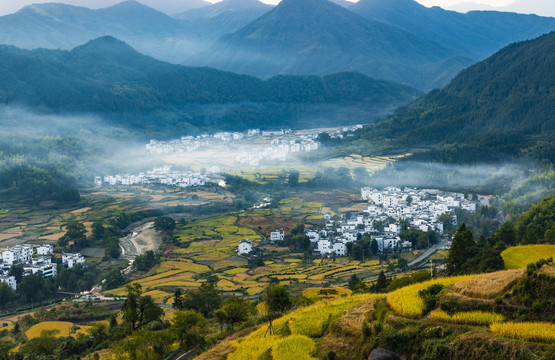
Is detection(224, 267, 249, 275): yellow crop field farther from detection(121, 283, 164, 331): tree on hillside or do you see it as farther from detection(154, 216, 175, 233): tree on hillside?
detection(154, 216, 175, 233): tree on hillside

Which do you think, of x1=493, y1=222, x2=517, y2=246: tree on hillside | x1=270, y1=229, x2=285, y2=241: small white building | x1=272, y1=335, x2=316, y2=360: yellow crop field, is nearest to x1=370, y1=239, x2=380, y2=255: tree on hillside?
x1=270, y1=229, x2=285, y2=241: small white building

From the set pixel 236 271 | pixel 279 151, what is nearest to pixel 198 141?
pixel 279 151

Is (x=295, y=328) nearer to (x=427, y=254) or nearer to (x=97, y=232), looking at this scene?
(x=427, y=254)

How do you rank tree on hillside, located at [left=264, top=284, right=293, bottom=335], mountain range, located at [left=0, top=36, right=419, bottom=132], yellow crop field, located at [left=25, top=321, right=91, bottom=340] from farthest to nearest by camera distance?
mountain range, located at [left=0, top=36, right=419, bottom=132], yellow crop field, located at [left=25, top=321, right=91, bottom=340], tree on hillside, located at [left=264, top=284, right=293, bottom=335]

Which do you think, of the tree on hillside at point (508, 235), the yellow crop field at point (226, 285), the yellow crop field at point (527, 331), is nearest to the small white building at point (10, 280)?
the yellow crop field at point (226, 285)

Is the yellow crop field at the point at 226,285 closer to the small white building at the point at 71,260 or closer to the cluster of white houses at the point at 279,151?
the small white building at the point at 71,260

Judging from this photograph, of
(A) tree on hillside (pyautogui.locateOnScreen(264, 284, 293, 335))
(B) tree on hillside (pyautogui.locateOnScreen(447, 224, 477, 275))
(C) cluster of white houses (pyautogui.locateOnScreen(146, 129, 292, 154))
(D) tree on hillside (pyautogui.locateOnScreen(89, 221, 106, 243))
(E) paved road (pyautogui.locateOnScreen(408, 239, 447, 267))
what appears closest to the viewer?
(A) tree on hillside (pyautogui.locateOnScreen(264, 284, 293, 335))
